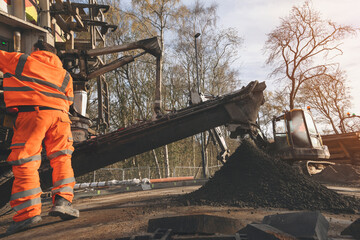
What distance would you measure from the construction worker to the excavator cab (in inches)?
271

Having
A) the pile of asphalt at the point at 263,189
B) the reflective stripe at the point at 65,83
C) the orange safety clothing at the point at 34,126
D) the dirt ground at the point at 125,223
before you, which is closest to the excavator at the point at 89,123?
the pile of asphalt at the point at 263,189

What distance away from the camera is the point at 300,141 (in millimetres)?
8320

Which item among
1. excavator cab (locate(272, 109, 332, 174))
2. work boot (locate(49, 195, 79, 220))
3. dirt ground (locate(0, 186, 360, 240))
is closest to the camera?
dirt ground (locate(0, 186, 360, 240))

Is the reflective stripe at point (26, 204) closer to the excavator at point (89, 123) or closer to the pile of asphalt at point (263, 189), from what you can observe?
the excavator at point (89, 123)

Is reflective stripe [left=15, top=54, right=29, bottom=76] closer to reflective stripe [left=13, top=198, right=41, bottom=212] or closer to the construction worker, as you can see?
the construction worker

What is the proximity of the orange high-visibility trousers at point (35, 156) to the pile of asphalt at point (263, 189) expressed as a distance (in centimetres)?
188

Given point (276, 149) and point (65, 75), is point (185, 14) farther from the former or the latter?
point (65, 75)

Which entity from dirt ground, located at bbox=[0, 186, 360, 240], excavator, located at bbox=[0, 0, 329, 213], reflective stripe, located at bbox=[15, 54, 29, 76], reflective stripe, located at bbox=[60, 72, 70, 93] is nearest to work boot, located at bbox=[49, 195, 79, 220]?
dirt ground, located at bbox=[0, 186, 360, 240]

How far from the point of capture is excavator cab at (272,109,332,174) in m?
8.02

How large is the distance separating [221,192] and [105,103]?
5271 mm

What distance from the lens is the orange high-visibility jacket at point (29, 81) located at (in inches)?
117

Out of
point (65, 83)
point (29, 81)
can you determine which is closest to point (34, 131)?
point (29, 81)

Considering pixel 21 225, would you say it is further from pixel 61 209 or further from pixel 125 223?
pixel 125 223

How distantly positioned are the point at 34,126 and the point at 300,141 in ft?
25.3
